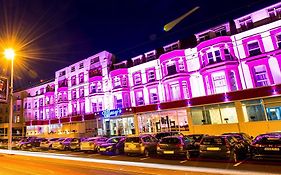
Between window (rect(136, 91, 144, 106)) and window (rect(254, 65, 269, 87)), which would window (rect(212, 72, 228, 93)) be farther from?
window (rect(136, 91, 144, 106))

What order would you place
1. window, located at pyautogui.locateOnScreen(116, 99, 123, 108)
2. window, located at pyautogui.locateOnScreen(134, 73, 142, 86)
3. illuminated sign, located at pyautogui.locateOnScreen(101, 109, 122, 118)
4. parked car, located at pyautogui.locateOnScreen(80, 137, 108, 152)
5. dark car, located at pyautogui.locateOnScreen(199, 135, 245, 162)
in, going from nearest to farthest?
1. dark car, located at pyautogui.locateOnScreen(199, 135, 245, 162)
2. parked car, located at pyautogui.locateOnScreen(80, 137, 108, 152)
3. illuminated sign, located at pyautogui.locateOnScreen(101, 109, 122, 118)
4. window, located at pyautogui.locateOnScreen(134, 73, 142, 86)
5. window, located at pyautogui.locateOnScreen(116, 99, 123, 108)

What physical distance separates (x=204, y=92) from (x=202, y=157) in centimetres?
1444

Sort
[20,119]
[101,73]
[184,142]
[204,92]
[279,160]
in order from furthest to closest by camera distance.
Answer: [20,119] < [101,73] < [204,92] < [184,142] < [279,160]

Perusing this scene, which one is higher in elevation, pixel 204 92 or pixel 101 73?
pixel 101 73

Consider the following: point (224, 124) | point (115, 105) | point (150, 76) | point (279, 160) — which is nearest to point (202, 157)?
point (279, 160)

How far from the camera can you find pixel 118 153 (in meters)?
17.5

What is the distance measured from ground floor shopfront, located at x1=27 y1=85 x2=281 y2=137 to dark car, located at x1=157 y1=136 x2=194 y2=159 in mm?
9792

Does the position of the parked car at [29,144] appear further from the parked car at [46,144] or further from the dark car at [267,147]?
the dark car at [267,147]

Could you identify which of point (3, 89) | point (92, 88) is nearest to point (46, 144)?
point (3, 89)

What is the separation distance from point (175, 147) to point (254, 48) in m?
16.6

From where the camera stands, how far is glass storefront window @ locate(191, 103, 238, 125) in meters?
22.4

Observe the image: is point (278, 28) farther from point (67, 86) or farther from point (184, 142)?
point (67, 86)

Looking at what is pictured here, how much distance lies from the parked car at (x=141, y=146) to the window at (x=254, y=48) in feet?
51.8

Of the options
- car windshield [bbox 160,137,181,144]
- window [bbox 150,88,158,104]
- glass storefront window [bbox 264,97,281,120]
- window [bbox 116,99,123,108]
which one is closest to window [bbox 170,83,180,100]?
window [bbox 150,88,158,104]
